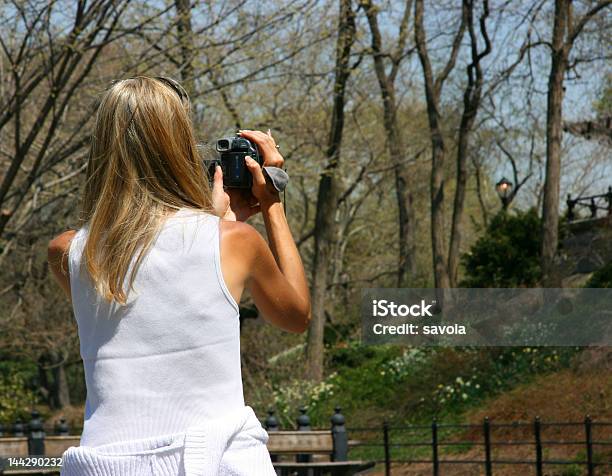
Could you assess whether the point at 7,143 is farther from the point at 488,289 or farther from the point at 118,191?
the point at 118,191

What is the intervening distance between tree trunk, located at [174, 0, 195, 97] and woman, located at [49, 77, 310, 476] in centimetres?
830

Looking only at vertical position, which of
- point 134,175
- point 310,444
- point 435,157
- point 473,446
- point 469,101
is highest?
point 469,101

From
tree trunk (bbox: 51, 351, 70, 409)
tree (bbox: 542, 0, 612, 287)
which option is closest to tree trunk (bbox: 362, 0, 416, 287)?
tree (bbox: 542, 0, 612, 287)

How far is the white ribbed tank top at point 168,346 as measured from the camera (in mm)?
1844

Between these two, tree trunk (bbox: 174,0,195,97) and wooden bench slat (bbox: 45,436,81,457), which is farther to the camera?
tree trunk (bbox: 174,0,195,97)

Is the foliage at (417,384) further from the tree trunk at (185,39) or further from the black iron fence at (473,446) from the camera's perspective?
the tree trunk at (185,39)

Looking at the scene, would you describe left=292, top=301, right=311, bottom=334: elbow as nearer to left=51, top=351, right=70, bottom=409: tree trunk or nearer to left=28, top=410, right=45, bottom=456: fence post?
left=28, top=410, right=45, bottom=456: fence post

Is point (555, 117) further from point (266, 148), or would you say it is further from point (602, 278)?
point (266, 148)

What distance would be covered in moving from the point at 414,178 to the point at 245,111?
15303 millimetres

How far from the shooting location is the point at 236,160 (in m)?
2.22

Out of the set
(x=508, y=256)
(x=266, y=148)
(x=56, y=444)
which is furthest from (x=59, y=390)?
(x=266, y=148)

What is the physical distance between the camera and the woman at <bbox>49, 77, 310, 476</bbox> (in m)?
1.83

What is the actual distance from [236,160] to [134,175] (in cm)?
35

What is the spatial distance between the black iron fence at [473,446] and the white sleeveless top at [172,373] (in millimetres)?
A: 8477
